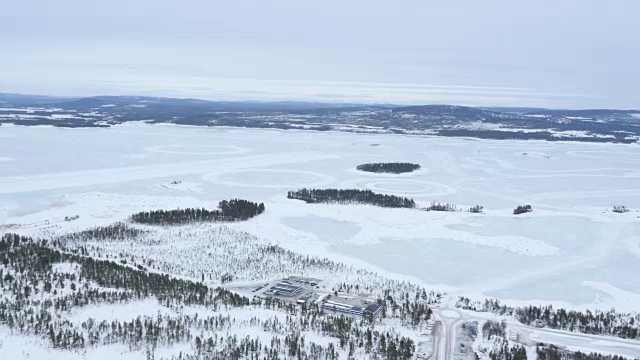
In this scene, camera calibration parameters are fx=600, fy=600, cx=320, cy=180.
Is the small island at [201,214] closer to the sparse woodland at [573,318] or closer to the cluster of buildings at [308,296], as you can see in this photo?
the cluster of buildings at [308,296]

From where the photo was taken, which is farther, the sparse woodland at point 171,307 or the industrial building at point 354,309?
the industrial building at point 354,309

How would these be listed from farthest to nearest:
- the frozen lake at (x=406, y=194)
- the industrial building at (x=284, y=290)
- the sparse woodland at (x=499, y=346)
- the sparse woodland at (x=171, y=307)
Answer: the frozen lake at (x=406, y=194) < the industrial building at (x=284, y=290) < the sparse woodland at (x=171, y=307) < the sparse woodland at (x=499, y=346)

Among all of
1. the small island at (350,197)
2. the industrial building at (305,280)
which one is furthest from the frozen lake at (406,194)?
the industrial building at (305,280)

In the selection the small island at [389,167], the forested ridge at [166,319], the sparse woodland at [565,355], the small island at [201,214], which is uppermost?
the small island at [389,167]

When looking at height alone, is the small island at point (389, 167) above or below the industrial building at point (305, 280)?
above

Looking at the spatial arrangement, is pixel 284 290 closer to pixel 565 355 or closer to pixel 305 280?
pixel 305 280

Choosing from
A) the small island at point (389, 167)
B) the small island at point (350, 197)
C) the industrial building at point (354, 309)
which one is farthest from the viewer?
the small island at point (389, 167)
